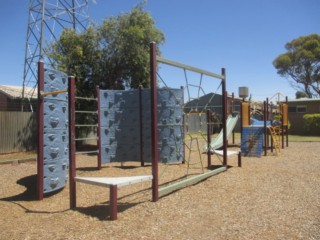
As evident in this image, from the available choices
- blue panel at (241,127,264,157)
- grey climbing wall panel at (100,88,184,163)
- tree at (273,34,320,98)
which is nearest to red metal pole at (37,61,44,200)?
grey climbing wall panel at (100,88,184,163)

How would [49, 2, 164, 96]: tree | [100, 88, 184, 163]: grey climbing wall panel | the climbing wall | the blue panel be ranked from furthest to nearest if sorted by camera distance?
[49, 2, 164, 96]: tree < the blue panel < [100, 88, 184, 163]: grey climbing wall panel < the climbing wall

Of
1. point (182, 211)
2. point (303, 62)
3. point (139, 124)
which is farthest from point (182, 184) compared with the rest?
point (303, 62)

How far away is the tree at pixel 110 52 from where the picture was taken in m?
16.1

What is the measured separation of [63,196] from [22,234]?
214 cm

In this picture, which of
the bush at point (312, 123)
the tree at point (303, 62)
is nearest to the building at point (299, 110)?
the bush at point (312, 123)

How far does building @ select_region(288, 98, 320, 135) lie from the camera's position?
90.0ft

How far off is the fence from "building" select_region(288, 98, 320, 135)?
67.3ft

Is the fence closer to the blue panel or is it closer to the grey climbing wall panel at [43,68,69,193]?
the grey climbing wall panel at [43,68,69,193]

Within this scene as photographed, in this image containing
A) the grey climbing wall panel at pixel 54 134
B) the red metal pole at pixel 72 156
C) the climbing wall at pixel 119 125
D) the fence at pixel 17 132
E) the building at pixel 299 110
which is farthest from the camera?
the building at pixel 299 110

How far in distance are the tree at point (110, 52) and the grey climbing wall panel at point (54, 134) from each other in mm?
9510

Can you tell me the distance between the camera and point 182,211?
525 cm

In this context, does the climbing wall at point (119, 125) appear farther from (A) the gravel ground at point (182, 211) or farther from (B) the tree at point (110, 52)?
(B) the tree at point (110, 52)

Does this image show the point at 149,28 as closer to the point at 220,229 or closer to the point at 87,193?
the point at 87,193

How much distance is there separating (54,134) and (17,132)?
907 centimetres
